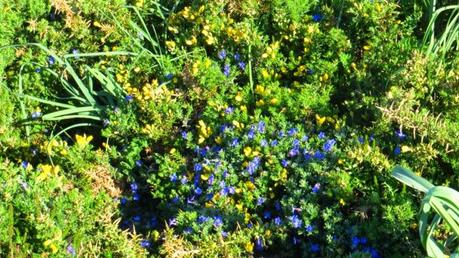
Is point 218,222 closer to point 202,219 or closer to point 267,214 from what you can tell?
point 202,219

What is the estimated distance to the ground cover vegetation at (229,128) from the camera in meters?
2.63

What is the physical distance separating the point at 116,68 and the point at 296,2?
3.11ft

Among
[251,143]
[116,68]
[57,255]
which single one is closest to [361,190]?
[251,143]

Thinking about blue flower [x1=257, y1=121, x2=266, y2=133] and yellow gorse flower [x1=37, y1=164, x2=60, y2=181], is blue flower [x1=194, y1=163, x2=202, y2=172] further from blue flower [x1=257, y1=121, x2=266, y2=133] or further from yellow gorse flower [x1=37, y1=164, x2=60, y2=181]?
yellow gorse flower [x1=37, y1=164, x2=60, y2=181]

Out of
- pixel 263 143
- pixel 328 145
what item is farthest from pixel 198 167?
pixel 328 145

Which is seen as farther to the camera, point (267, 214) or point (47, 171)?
point (47, 171)

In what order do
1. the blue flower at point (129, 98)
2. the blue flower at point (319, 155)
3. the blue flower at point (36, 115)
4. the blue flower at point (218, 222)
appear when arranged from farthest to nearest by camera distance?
the blue flower at point (36, 115) < the blue flower at point (129, 98) < the blue flower at point (319, 155) < the blue flower at point (218, 222)

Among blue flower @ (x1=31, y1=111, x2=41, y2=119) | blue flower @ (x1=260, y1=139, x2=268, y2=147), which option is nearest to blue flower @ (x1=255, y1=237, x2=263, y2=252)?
blue flower @ (x1=260, y1=139, x2=268, y2=147)

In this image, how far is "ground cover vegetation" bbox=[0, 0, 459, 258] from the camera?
8.63 ft

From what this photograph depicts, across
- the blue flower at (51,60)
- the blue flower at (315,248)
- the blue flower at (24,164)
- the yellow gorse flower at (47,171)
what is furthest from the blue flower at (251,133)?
the blue flower at (51,60)

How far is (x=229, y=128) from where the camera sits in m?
2.95

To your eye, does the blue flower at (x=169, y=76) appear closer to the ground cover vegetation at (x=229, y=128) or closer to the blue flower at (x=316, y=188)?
the ground cover vegetation at (x=229, y=128)

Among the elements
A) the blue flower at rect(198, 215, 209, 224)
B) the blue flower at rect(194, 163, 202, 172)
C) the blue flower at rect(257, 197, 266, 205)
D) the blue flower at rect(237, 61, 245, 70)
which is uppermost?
the blue flower at rect(237, 61, 245, 70)

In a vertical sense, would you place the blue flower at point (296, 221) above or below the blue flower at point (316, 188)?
below
